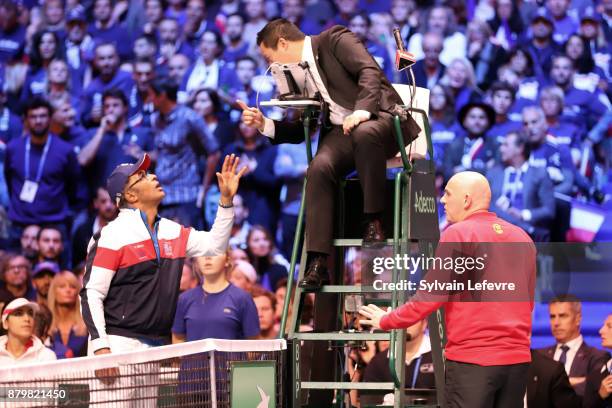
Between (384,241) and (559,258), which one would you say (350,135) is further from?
(559,258)

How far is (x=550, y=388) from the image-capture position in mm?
7000

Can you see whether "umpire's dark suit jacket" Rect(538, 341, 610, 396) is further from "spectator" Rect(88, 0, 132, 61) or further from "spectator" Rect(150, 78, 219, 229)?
"spectator" Rect(88, 0, 132, 61)

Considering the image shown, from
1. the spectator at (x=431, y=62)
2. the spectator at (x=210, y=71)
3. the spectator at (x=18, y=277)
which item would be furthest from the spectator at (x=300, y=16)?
the spectator at (x=18, y=277)

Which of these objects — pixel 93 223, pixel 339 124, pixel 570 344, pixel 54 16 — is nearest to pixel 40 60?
pixel 54 16

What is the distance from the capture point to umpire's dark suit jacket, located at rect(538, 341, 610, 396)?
7227mm

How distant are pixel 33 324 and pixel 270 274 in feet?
7.13

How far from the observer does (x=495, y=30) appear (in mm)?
9297

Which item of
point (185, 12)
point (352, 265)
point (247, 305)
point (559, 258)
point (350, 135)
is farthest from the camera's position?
point (185, 12)

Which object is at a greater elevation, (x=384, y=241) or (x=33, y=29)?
(x=33, y=29)

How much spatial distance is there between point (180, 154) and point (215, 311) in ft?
8.67

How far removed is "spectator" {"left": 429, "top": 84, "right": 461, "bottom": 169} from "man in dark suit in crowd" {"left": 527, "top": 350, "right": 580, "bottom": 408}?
248cm

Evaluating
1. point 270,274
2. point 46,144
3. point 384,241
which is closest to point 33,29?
point 46,144

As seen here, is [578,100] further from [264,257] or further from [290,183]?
[264,257]

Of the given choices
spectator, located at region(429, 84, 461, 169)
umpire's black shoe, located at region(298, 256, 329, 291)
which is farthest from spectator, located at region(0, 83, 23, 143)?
umpire's black shoe, located at region(298, 256, 329, 291)
